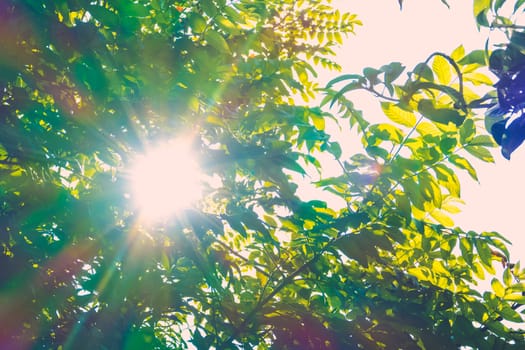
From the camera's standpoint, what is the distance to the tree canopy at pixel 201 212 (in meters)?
1.68

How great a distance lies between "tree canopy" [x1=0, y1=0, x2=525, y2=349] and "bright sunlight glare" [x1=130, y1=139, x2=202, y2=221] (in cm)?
4

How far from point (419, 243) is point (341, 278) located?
523 millimetres

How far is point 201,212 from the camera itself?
5.96 ft

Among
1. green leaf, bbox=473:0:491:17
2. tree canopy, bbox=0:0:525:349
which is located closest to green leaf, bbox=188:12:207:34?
tree canopy, bbox=0:0:525:349

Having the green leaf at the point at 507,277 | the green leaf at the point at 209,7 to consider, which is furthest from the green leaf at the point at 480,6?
the green leaf at the point at 507,277

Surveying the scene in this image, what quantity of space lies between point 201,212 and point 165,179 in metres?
0.25

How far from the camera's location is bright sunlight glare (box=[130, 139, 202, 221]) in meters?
1.72

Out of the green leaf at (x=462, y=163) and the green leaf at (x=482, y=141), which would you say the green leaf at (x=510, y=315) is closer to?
the green leaf at (x=462, y=163)

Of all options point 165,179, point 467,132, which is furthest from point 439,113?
point 165,179

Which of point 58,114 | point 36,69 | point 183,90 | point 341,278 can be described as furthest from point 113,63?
point 341,278

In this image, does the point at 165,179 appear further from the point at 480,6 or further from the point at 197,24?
the point at 480,6

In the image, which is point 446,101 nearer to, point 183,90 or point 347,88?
point 347,88

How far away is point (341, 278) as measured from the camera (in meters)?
2.38

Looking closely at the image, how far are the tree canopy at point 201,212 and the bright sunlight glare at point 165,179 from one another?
0.12 feet
